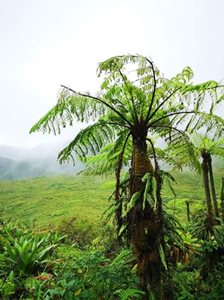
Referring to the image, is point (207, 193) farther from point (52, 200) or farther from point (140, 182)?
point (52, 200)

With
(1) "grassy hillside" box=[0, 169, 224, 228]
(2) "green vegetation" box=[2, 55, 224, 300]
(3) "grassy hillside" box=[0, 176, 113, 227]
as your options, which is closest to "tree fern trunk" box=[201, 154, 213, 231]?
(2) "green vegetation" box=[2, 55, 224, 300]

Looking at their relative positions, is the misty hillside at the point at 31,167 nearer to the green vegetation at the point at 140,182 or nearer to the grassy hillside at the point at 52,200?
the grassy hillside at the point at 52,200

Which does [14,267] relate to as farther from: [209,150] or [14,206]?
[14,206]

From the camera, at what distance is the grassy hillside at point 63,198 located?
1326cm

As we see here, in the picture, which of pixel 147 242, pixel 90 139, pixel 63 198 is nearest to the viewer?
pixel 147 242

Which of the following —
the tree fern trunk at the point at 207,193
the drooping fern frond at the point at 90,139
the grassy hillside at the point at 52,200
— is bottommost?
the grassy hillside at the point at 52,200

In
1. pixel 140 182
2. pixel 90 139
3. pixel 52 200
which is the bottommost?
pixel 52 200

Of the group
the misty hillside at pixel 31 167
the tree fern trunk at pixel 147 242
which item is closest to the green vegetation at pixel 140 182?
the tree fern trunk at pixel 147 242

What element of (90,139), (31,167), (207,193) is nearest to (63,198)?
(207,193)

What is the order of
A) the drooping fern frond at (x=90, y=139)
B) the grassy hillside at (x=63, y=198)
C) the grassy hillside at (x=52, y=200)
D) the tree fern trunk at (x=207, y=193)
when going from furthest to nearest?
the grassy hillside at (x=52, y=200), the grassy hillside at (x=63, y=198), the tree fern trunk at (x=207, y=193), the drooping fern frond at (x=90, y=139)

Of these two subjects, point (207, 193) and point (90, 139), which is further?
point (207, 193)

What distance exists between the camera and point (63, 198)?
57.4 feet

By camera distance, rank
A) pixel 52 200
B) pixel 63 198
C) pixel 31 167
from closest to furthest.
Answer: pixel 52 200 < pixel 63 198 < pixel 31 167

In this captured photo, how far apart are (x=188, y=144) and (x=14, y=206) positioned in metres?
14.0
